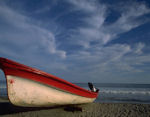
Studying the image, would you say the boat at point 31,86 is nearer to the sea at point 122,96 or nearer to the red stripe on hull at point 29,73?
the red stripe on hull at point 29,73

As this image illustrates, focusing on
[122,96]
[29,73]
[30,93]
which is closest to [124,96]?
[122,96]

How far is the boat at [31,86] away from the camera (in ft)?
13.3

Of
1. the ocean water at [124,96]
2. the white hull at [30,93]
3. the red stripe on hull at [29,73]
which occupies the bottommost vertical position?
the ocean water at [124,96]

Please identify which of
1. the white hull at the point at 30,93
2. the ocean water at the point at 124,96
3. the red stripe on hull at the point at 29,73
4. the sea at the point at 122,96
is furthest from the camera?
the ocean water at the point at 124,96

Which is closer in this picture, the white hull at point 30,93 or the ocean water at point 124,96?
the white hull at point 30,93

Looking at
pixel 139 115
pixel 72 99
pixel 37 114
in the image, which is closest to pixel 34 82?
pixel 72 99

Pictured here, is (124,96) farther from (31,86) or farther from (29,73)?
Result: (29,73)

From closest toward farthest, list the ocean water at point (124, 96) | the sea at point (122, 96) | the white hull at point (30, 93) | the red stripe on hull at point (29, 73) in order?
1. the red stripe on hull at point (29, 73)
2. the white hull at point (30, 93)
3. the sea at point (122, 96)
4. the ocean water at point (124, 96)

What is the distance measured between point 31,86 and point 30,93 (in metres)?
0.27

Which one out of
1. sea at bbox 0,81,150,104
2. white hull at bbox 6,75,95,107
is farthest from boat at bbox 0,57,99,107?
sea at bbox 0,81,150,104

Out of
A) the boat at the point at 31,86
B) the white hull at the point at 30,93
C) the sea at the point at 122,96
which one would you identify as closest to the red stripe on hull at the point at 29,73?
the boat at the point at 31,86

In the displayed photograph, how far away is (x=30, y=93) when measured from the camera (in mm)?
4324

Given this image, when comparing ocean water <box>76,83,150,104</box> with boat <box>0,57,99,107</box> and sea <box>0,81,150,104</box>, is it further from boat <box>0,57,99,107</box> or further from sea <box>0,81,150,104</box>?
boat <box>0,57,99,107</box>

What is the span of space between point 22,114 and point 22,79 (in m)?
2.81
